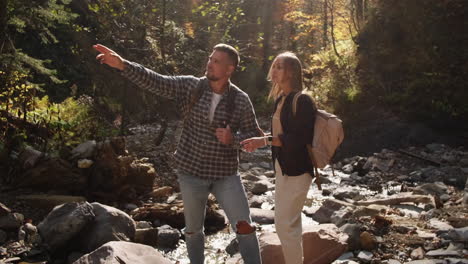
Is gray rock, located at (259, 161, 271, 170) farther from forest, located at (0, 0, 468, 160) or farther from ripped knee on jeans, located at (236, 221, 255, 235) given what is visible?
ripped knee on jeans, located at (236, 221, 255, 235)

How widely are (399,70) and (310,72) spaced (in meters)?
5.68

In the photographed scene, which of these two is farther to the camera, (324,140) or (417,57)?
(417,57)

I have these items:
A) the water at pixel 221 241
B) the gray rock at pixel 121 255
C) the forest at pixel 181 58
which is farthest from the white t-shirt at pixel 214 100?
the forest at pixel 181 58

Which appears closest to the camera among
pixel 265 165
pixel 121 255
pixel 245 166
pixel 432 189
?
pixel 121 255

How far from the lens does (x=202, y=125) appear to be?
3.88m

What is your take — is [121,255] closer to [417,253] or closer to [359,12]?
[417,253]

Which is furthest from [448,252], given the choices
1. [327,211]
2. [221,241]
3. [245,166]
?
[245,166]

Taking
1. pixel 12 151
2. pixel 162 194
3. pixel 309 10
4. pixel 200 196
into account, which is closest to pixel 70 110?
pixel 12 151

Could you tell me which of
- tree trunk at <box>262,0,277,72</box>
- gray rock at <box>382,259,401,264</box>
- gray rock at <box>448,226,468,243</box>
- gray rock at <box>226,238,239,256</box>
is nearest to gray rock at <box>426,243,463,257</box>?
gray rock at <box>448,226,468,243</box>

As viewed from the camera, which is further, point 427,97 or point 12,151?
point 427,97

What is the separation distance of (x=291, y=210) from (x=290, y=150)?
Result: 551mm

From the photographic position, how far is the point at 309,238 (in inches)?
213

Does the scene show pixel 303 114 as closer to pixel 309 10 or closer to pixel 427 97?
pixel 427 97

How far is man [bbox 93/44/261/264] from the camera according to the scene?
3756mm
